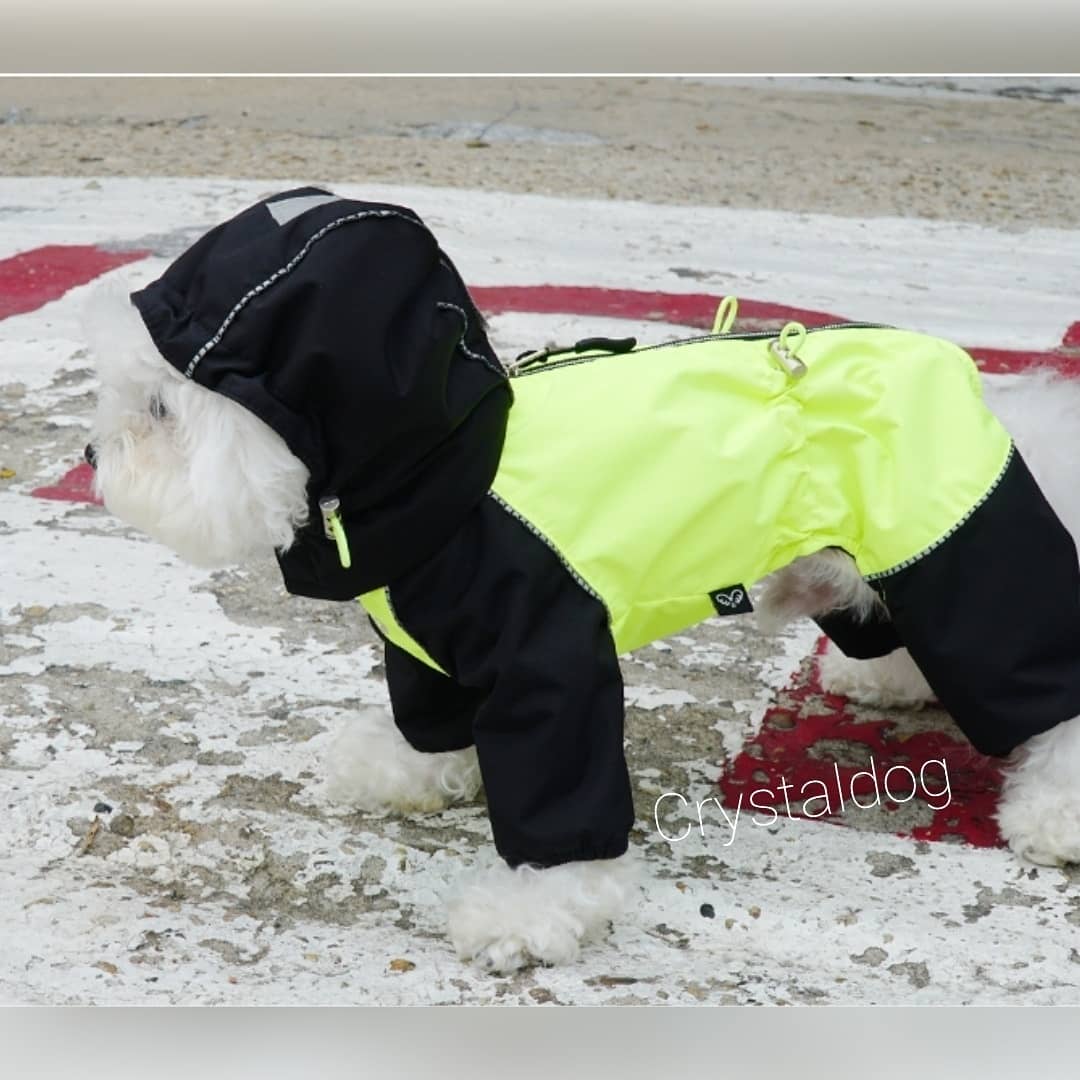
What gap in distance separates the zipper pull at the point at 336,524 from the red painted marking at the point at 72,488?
1.84 m

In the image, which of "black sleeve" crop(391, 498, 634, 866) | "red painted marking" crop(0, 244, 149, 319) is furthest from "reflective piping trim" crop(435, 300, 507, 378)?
"red painted marking" crop(0, 244, 149, 319)

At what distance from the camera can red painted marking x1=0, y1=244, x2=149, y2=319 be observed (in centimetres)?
529

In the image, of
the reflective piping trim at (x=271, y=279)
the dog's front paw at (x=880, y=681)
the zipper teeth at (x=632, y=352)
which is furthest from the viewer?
the dog's front paw at (x=880, y=681)

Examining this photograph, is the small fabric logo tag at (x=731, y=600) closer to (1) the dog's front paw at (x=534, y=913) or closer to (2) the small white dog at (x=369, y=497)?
(2) the small white dog at (x=369, y=497)

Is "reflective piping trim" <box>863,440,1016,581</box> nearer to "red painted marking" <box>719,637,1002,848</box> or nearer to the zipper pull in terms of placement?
"red painted marking" <box>719,637,1002,848</box>

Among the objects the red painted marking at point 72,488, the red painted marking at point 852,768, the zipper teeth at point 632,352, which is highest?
the zipper teeth at point 632,352

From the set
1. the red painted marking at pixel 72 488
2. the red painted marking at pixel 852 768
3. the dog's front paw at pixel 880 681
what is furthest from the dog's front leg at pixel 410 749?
the red painted marking at pixel 72 488

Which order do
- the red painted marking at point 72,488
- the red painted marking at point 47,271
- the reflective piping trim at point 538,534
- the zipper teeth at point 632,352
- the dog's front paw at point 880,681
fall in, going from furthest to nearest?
the red painted marking at point 47,271 < the red painted marking at point 72,488 < the dog's front paw at point 880,681 < the zipper teeth at point 632,352 < the reflective piping trim at point 538,534

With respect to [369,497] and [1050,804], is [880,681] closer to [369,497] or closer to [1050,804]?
[1050,804]

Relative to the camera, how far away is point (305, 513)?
2.30m

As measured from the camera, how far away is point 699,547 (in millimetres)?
2434

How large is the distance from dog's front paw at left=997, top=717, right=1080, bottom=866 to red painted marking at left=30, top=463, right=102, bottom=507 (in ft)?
7.92

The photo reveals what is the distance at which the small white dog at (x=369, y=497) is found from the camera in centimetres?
214

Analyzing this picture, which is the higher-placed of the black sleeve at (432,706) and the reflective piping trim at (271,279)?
the reflective piping trim at (271,279)
